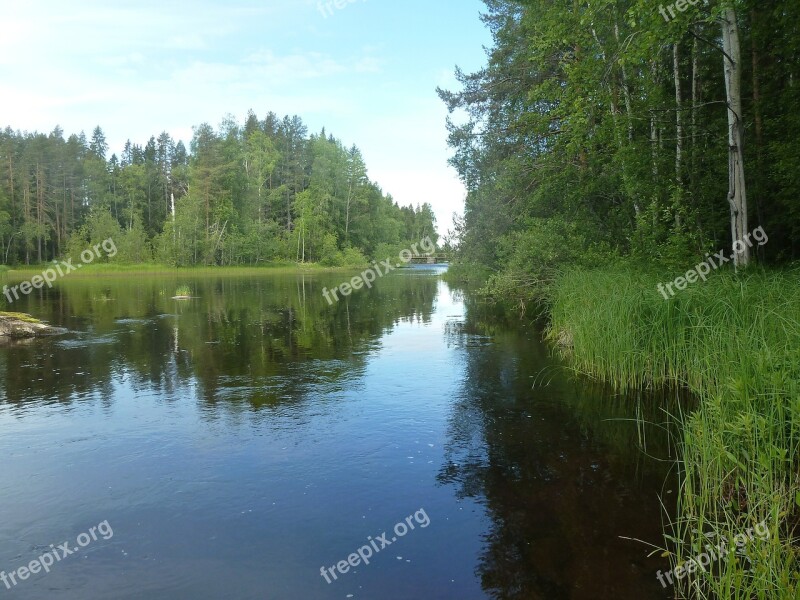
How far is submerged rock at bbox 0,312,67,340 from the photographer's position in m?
17.7

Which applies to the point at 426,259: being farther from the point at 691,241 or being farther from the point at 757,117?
the point at 691,241

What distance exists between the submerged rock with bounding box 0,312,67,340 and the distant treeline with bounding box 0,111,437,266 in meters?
51.3

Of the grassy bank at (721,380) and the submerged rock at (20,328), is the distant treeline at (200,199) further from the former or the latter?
the grassy bank at (721,380)

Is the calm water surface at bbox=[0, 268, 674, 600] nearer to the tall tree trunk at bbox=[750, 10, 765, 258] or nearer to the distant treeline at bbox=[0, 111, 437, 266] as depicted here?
the tall tree trunk at bbox=[750, 10, 765, 258]

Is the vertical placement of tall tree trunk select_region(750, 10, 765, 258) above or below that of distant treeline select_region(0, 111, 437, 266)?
below

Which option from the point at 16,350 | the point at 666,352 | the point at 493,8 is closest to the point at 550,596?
the point at 666,352

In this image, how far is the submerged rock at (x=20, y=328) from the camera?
17.7 meters

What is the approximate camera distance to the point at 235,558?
5.10 m

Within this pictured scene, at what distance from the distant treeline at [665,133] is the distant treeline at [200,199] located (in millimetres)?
56968

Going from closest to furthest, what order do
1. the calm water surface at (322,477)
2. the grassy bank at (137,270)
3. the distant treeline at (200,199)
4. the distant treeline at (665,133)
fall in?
the calm water surface at (322,477)
the distant treeline at (665,133)
the grassy bank at (137,270)
the distant treeline at (200,199)

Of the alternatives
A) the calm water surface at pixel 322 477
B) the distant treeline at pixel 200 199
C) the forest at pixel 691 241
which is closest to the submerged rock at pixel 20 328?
the calm water surface at pixel 322 477

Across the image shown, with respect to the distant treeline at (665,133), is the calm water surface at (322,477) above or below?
below

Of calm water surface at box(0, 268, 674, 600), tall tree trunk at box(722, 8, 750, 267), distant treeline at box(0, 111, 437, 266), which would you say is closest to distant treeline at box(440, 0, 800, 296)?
tall tree trunk at box(722, 8, 750, 267)

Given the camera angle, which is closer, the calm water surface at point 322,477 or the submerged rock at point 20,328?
the calm water surface at point 322,477
